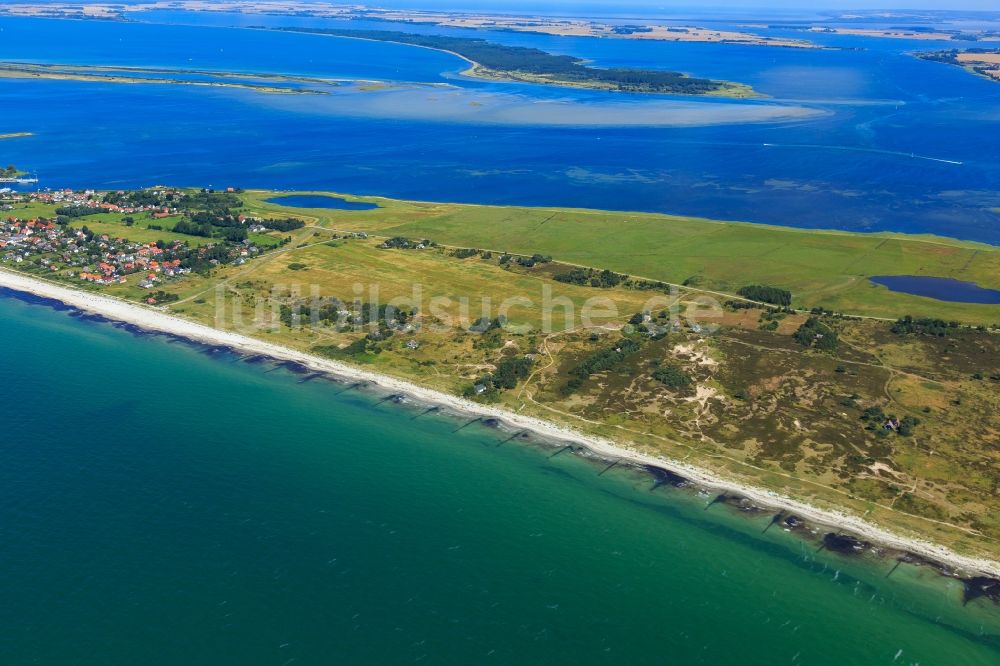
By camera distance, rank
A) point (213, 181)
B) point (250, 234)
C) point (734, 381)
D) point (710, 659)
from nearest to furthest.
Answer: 1. point (710, 659)
2. point (734, 381)
3. point (250, 234)
4. point (213, 181)

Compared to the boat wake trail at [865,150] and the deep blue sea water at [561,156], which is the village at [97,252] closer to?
the deep blue sea water at [561,156]

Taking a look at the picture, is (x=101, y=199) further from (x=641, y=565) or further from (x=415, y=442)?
(x=641, y=565)

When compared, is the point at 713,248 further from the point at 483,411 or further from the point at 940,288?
the point at 483,411

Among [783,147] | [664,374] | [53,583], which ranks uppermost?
[783,147]

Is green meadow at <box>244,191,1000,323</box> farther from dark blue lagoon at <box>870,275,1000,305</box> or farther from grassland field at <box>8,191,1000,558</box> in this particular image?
dark blue lagoon at <box>870,275,1000,305</box>

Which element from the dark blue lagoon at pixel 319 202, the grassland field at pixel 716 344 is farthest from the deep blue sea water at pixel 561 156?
the grassland field at pixel 716 344

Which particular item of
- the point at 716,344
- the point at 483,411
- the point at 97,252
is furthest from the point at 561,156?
the point at 483,411

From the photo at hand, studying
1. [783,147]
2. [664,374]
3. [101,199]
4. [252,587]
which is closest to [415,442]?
[252,587]

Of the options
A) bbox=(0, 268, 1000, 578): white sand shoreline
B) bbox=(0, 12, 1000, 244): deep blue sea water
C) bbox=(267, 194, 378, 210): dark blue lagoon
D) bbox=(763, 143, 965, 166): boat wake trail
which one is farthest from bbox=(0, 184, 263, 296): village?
bbox=(763, 143, 965, 166): boat wake trail

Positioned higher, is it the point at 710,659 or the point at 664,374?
the point at 664,374
